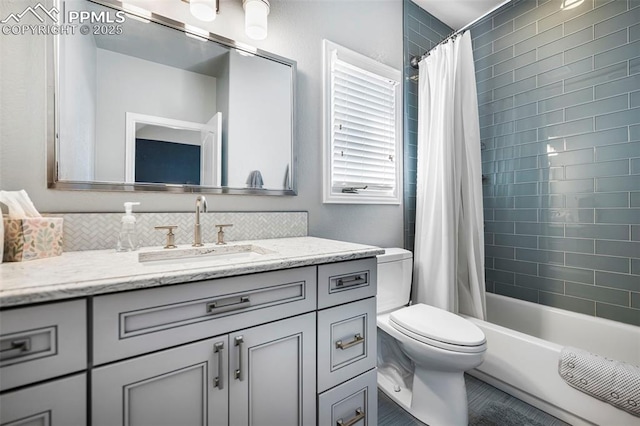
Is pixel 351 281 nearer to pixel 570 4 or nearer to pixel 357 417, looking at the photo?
pixel 357 417

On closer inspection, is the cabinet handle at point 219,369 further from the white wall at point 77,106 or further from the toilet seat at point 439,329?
the toilet seat at point 439,329

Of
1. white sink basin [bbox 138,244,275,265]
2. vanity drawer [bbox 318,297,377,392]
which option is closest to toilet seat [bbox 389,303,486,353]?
vanity drawer [bbox 318,297,377,392]

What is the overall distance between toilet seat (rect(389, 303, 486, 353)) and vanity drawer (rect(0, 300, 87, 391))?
1.30 meters

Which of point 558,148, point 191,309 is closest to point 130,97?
point 191,309

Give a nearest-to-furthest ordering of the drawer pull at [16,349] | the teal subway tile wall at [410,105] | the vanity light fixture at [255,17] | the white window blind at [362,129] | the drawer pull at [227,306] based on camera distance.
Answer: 1. the drawer pull at [16,349]
2. the drawer pull at [227,306]
3. the vanity light fixture at [255,17]
4. the white window blind at [362,129]
5. the teal subway tile wall at [410,105]

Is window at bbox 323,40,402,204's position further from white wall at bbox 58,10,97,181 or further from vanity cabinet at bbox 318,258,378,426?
white wall at bbox 58,10,97,181

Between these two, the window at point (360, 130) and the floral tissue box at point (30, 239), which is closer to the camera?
the floral tissue box at point (30, 239)

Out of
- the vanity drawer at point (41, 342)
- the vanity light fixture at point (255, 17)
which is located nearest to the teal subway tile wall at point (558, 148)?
the vanity light fixture at point (255, 17)

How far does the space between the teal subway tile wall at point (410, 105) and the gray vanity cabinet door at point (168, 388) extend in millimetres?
1744

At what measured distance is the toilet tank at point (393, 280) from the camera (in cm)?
174

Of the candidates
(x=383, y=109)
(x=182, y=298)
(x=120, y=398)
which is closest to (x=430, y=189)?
(x=383, y=109)

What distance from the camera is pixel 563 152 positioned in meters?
2.00

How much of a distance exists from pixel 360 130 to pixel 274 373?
1570mm

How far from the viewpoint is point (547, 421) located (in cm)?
143
